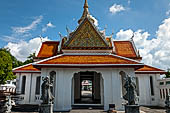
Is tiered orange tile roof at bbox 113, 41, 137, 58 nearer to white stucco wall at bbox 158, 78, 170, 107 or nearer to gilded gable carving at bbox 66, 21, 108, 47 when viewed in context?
gilded gable carving at bbox 66, 21, 108, 47

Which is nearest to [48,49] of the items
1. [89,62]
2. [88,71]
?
[88,71]

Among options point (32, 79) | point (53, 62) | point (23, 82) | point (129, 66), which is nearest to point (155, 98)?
point (129, 66)

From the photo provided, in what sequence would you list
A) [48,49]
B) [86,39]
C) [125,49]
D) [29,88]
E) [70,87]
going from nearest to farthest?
[70,87] < [86,39] < [29,88] < [125,49] < [48,49]

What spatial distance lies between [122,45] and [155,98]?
6087 millimetres

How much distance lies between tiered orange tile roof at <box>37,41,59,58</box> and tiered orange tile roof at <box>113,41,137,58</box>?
6544mm

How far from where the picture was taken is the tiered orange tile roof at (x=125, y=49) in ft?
45.3

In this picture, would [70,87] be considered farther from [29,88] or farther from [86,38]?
[29,88]

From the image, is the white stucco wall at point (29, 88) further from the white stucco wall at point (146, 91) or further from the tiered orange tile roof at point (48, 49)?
the white stucco wall at point (146, 91)

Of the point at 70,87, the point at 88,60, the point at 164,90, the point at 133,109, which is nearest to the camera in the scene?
the point at 133,109

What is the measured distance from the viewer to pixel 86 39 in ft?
39.0

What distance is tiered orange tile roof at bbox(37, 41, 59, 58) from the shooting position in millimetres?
13863

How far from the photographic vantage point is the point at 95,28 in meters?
12.3

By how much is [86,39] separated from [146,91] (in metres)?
7.30

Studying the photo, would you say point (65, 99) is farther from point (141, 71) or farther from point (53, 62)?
point (141, 71)
